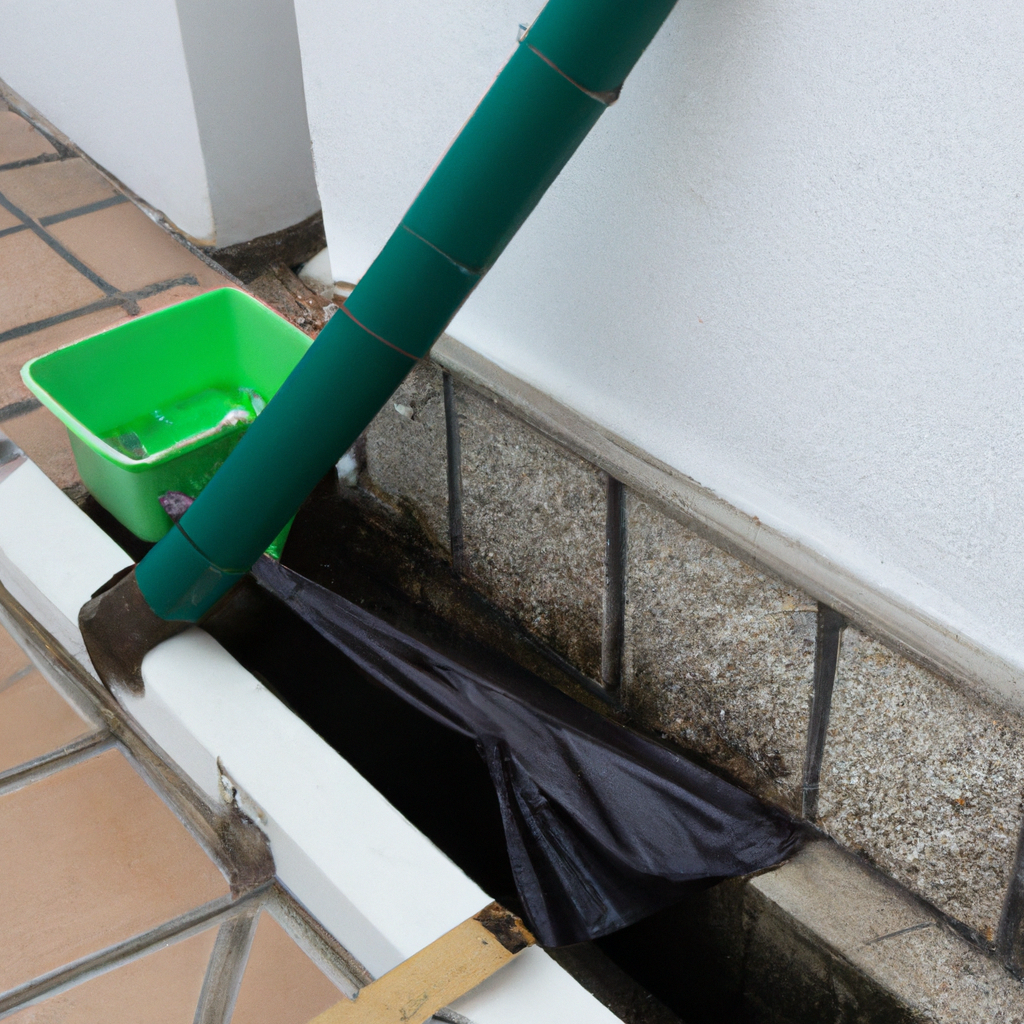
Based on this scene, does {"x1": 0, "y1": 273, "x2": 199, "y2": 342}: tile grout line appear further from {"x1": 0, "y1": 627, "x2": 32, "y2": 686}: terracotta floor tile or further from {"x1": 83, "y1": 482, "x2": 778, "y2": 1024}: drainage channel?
{"x1": 83, "y1": 482, "x2": 778, "y2": 1024}: drainage channel

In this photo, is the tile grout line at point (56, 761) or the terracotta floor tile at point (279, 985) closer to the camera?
the terracotta floor tile at point (279, 985)

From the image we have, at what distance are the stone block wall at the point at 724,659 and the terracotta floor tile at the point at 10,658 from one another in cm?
82

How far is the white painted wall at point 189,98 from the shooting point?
7.87ft

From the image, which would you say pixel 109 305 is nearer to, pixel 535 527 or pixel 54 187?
pixel 54 187

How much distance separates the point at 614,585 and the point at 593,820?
41 centimetres

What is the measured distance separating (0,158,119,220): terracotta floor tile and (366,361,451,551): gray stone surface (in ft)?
4.72

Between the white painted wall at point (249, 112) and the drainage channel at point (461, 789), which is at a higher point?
the white painted wall at point (249, 112)

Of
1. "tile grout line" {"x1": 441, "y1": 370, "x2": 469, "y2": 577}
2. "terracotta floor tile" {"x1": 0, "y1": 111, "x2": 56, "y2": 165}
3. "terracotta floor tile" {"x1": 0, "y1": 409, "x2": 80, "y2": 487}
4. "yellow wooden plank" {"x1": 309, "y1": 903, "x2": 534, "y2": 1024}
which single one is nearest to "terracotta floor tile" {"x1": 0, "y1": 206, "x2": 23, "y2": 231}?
"terracotta floor tile" {"x1": 0, "y1": 111, "x2": 56, "y2": 165}

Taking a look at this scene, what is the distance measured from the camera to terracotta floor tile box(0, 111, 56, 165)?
293 centimetres

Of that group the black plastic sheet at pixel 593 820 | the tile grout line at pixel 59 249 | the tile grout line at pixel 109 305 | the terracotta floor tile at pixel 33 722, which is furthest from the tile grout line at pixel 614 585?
the tile grout line at pixel 59 249

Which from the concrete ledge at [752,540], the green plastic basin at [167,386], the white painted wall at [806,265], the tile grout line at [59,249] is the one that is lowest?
the tile grout line at [59,249]

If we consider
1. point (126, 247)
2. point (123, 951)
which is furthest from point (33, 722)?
point (126, 247)

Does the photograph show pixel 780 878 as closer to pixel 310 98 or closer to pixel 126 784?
pixel 126 784

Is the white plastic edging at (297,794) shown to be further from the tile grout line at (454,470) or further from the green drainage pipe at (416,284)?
the tile grout line at (454,470)
